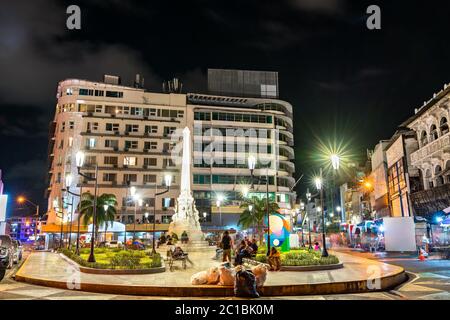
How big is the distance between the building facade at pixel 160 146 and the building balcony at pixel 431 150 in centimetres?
3329

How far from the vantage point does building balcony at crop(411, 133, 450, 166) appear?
101ft

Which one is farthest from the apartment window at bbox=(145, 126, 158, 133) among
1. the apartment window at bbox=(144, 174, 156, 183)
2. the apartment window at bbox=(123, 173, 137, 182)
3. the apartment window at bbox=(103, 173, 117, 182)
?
the apartment window at bbox=(103, 173, 117, 182)

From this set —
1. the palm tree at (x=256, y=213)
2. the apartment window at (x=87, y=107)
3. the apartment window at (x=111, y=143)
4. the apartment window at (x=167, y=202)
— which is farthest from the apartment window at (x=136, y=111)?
the palm tree at (x=256, y=213)

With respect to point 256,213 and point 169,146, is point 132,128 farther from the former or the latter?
point 256,213

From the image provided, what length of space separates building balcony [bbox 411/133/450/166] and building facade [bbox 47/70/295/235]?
33289mm

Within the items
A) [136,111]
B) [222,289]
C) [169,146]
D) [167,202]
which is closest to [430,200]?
[222,289]

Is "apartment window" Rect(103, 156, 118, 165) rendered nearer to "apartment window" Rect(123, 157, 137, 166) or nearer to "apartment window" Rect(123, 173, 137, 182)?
"apartment window" Rect(123, 157, 137, 166)

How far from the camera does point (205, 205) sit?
67.0 meters

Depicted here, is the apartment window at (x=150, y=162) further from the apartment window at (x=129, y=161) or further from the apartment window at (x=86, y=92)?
the apartment window at (x=86, y=92)
